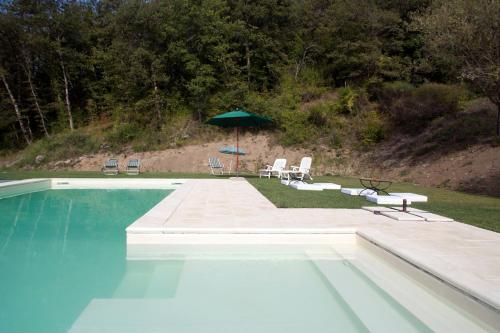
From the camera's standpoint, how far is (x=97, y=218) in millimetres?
7113

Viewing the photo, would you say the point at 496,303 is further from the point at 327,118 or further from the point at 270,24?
the point at 270,24

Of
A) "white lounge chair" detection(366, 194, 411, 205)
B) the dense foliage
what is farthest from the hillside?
"white lounge chair" detection(366, 194, 411, 205)

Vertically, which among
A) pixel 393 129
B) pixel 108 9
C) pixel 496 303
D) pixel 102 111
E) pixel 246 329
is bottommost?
pixel 246 329

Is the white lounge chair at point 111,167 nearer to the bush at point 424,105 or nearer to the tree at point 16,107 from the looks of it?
the tree at point 16,107

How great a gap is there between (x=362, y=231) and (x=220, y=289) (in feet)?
6.72

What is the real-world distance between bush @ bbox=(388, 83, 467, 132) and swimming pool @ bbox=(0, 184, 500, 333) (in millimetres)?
14448

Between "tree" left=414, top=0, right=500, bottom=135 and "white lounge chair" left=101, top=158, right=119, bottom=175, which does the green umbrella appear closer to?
"white lounge chair" left=101, top=158, right=119, bottom=175

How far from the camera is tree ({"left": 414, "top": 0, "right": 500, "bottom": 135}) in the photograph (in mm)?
10125

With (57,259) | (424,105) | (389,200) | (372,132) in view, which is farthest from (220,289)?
(424,105)

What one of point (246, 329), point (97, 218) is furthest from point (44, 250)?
point (246, 329)

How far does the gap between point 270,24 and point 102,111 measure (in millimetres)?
12371

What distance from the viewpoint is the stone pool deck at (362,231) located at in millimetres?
3068

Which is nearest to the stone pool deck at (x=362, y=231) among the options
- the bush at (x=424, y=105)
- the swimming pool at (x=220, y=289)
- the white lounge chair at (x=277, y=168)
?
the swimming pool at (x=220, y=289)

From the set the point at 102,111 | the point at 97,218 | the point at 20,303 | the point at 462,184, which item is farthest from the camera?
the point at 102,111
